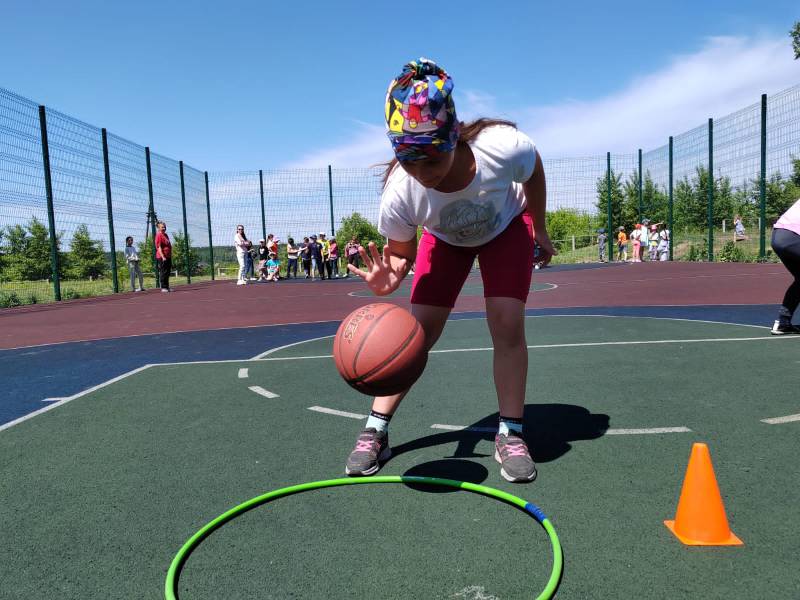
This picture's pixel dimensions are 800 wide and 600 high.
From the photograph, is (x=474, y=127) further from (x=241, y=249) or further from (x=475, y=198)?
(x=241, y=249)

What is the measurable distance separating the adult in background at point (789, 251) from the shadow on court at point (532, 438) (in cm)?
368

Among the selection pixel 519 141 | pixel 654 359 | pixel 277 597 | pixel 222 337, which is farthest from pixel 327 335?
pixel 277 597

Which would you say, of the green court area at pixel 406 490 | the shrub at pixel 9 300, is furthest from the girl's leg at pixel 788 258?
the shrub at pixel 9 300

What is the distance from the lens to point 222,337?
26.8 feet

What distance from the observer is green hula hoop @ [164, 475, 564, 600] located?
1.96 meters

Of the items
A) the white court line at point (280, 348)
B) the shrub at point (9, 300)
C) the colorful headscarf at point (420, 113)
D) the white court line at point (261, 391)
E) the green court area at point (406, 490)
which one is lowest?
the green court area at point (406, 490)

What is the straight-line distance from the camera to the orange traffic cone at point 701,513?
7.18 ft

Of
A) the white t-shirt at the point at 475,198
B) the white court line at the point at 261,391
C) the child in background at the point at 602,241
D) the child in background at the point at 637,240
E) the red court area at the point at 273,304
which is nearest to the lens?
the white t-shirt at the point at 475,198

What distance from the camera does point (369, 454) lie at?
10.0 feet

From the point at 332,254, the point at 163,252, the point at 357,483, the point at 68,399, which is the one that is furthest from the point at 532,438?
the point at 332,254

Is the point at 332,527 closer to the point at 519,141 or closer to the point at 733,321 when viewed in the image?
the point at 519,141

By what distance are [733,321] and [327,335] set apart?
542cm

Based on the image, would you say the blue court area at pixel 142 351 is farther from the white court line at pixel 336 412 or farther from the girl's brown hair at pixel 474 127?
the girl's brown hair at pixel 474 127

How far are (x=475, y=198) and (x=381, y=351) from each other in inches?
34.2
